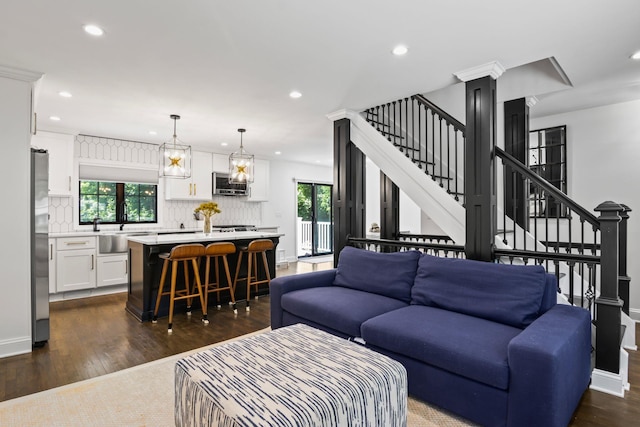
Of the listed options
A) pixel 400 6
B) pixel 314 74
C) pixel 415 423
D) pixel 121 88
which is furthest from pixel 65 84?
pixel 415 423

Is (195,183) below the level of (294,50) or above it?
below

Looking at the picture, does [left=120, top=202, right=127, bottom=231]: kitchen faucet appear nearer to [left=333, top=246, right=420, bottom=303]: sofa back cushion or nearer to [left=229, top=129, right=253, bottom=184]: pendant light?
[left=229, top=129, right=253, bottom=184]: pendant light

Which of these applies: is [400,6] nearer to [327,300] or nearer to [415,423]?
[327,300]

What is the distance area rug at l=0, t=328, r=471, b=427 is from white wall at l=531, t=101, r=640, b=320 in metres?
3.74

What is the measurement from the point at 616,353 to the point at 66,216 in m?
6.76

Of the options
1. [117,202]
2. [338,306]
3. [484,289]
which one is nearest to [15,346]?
[338,306]

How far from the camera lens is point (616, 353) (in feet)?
7.66

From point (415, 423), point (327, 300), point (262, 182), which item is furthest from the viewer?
point (262, 182)

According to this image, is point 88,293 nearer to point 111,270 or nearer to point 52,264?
point 111,270

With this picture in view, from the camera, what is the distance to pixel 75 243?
4.95 m

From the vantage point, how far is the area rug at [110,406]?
2047 millimetres

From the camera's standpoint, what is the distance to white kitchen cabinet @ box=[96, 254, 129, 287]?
16.9 ft

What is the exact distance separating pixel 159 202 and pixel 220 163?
1.43m

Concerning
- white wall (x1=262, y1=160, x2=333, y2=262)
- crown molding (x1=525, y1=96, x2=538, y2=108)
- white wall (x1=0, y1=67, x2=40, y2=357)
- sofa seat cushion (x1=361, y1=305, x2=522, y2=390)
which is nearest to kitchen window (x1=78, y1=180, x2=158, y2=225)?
white wall (x1=262, y1=160, x2=333, y2=262)
